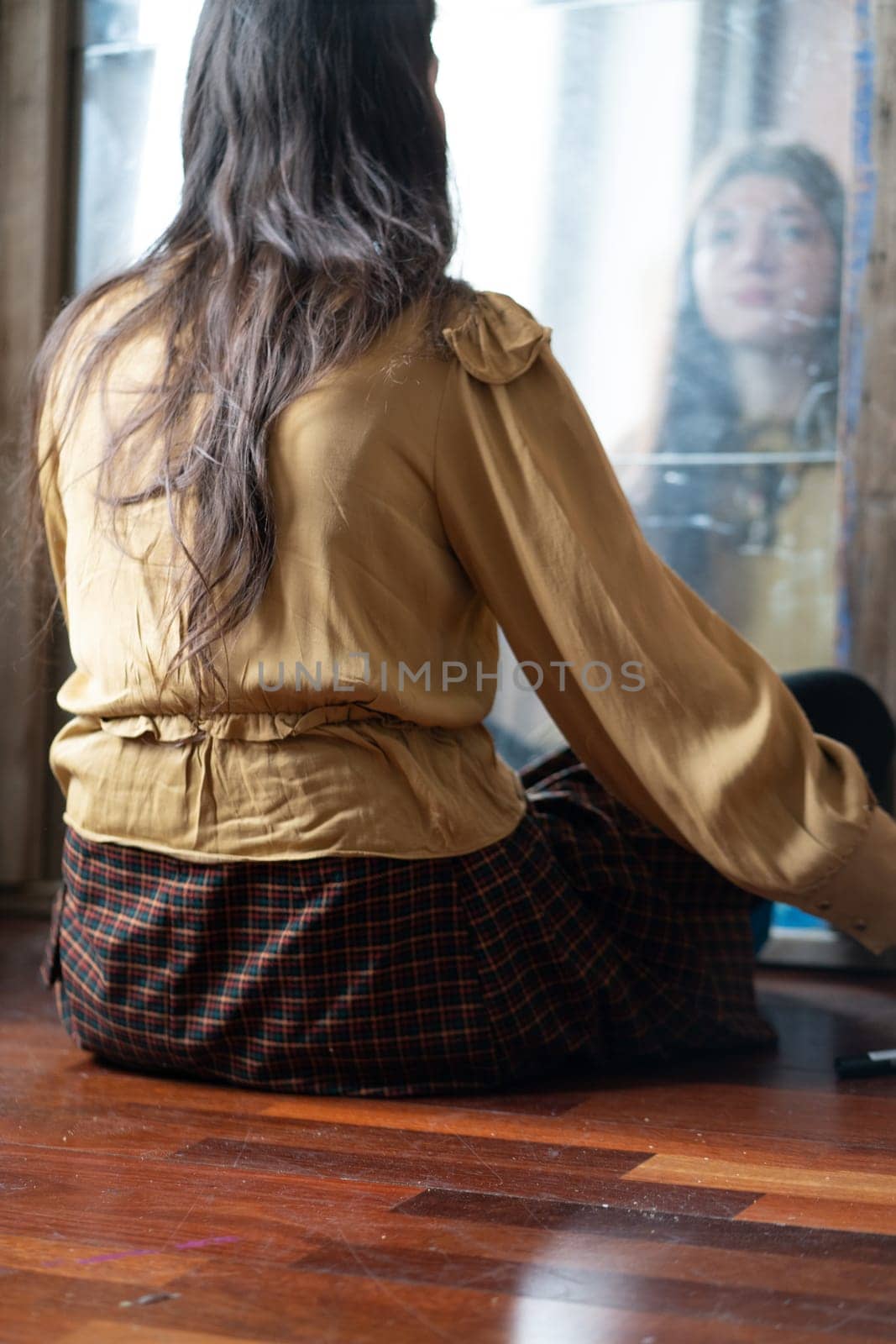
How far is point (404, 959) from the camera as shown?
1142mm

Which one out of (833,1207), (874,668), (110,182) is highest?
(110,182)

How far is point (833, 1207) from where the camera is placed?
35.8 inches

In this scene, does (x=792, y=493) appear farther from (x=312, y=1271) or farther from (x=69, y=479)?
(x=312, y=1271)

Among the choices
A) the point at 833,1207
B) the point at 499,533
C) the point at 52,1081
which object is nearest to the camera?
the point at 833,1207

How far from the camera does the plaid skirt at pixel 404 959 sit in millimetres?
1138

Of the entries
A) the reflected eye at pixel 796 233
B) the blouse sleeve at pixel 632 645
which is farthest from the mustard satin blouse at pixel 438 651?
the reflected eye at pixel 796 233

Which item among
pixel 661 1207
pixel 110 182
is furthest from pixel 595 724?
pixel 110 182

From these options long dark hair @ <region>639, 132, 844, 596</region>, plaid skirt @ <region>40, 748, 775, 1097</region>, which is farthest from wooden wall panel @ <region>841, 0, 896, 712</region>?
plaid skirt @ <region>40, 748, 775, 1097</region>

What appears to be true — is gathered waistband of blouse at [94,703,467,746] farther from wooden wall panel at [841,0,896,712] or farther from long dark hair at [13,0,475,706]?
wooden wall panel at [841,0,896,712]

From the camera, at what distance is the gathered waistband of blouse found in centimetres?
112

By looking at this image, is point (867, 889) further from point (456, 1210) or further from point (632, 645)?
point (456, 1210)

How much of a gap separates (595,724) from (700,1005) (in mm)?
287

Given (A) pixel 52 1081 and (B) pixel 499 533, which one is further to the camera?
(A) pixel 52 1081

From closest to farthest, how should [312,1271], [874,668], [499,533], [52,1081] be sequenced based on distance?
[312,1271] < [499,533] < [52,1081] < [874,668]
